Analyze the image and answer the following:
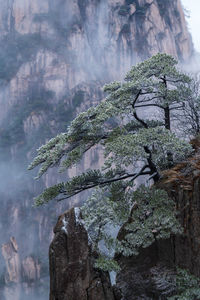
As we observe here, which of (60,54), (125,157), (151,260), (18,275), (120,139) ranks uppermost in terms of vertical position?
(60,54)

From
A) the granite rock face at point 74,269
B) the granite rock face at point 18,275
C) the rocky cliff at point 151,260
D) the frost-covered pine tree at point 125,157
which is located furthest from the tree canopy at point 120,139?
the granite rock face at point 18,275

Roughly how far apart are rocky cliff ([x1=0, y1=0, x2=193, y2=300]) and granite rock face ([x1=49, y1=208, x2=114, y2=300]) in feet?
141

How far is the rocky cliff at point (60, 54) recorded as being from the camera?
51.0m

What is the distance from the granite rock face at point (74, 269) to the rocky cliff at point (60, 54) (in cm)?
4290

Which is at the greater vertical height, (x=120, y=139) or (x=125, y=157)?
(x=120, y=139)

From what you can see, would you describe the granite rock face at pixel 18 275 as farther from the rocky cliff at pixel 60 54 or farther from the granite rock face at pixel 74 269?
the granite rock face at pixel 74 269

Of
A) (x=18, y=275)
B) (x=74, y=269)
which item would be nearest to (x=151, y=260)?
(x=74, y=269)

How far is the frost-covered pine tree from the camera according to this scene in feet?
19.0

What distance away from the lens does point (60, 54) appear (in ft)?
181

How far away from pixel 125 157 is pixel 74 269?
2.24 metres

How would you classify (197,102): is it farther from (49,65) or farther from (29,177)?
(49,65)

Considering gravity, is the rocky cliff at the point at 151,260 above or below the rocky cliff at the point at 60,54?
below

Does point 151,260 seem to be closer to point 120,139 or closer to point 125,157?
point 125,157

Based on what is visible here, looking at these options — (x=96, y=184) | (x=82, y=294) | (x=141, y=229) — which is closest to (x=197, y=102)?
(x=96, y=184)
